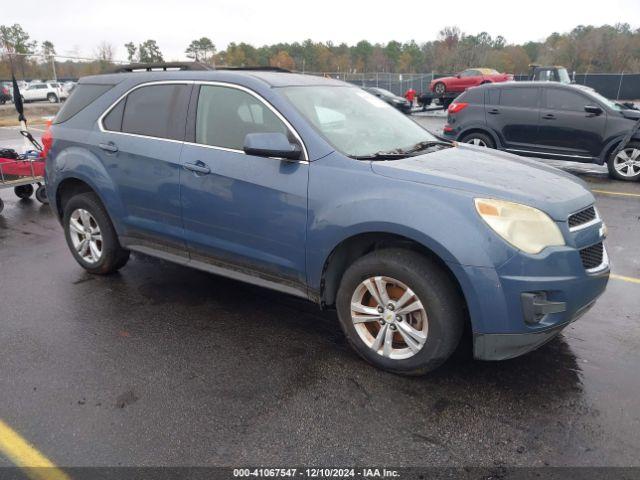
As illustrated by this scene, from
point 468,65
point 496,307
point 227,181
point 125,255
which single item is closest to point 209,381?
point 227,181

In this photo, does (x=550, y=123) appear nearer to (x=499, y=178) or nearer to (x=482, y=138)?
(x=482, y=138)

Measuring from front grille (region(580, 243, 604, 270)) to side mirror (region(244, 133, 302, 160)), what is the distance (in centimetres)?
180

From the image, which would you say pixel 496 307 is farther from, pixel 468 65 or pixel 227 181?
pixel 468 65

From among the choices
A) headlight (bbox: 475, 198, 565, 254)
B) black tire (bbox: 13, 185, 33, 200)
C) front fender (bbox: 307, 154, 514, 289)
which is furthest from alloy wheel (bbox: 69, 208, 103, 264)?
black tire (bbox: 13, 185, 33, 200)

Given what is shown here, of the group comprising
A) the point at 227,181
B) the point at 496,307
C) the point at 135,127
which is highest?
the point at 135,127

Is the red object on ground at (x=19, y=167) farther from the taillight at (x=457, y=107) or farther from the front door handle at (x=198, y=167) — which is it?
the taillight at (x=457, y=107)

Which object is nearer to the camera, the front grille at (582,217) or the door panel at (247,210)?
the front grille at (582,217)

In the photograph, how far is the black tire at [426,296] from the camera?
2.85m

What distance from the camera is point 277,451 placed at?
8.19 feet

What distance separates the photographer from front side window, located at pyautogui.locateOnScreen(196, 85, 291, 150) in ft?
11.6

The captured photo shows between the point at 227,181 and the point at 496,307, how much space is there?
1.96 m

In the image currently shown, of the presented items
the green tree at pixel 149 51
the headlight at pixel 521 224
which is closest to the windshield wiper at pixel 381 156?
the headlight at pixel 521 224

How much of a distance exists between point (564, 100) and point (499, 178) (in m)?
7.55

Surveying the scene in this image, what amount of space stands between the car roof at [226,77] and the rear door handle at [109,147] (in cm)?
58
